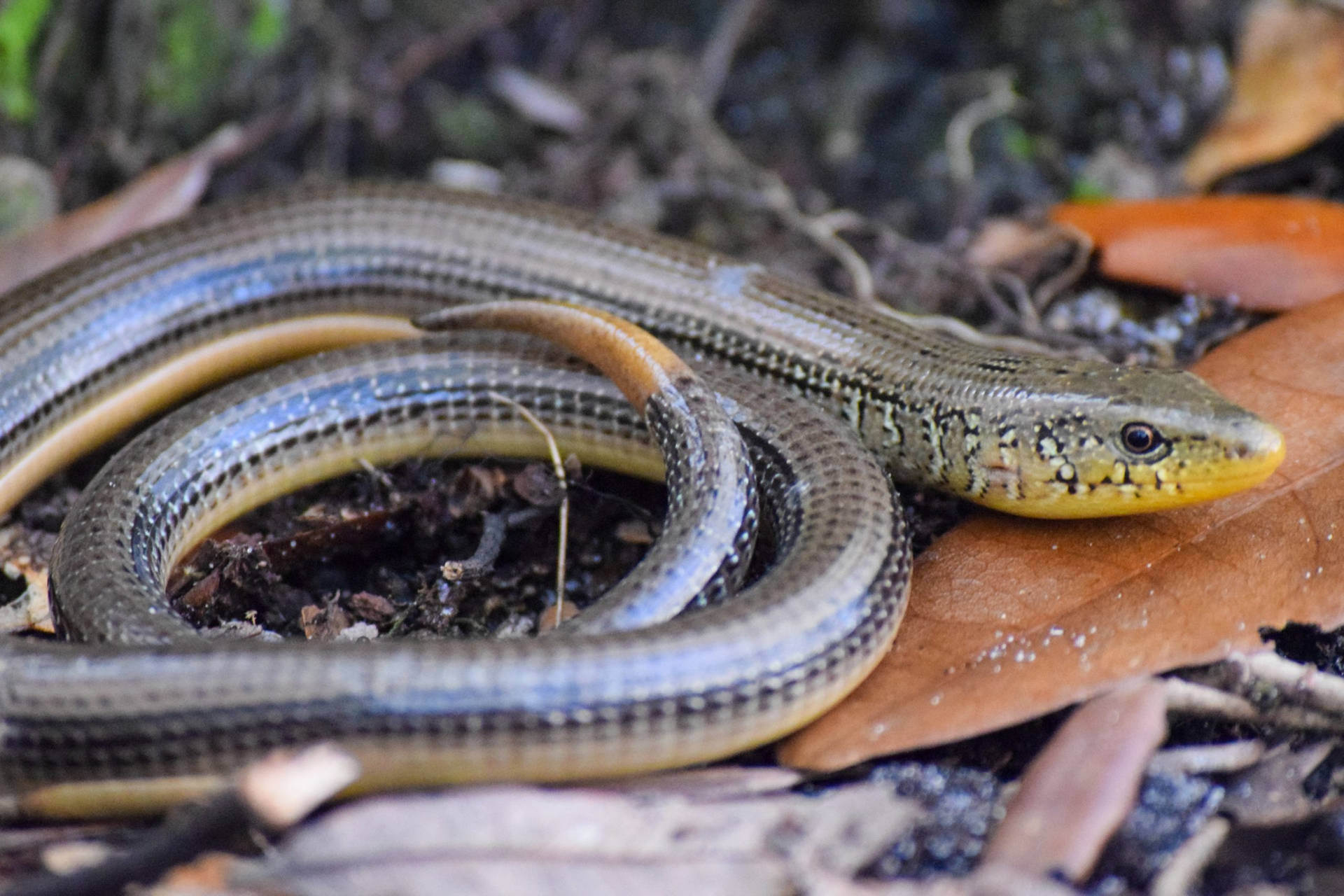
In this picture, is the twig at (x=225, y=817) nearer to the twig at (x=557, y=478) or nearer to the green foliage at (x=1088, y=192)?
the twig at (x=557, y=478)

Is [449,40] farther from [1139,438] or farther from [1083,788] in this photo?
[1083,788]

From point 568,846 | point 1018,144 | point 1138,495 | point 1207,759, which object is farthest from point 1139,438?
point 1018,144

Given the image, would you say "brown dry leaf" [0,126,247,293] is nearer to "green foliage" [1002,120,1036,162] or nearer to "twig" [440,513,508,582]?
"twig" [440,513,508,582]

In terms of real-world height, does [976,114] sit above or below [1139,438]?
above

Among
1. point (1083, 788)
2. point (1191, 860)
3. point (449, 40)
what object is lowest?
point (1191, 860)

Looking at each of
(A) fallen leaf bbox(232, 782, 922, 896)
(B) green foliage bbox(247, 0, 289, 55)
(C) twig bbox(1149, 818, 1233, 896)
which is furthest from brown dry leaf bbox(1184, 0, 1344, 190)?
(B) green foliage bbox(247, 0, 289, 55)

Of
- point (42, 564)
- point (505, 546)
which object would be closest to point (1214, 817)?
point (505, 546)

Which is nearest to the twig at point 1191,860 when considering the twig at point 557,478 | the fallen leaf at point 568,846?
the fallen leaf at point 568,846

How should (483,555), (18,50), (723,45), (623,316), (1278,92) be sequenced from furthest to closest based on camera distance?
(723,45), (1278,92), (18,50), (623,316), (483,555)

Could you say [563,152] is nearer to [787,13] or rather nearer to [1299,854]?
[787,13]
